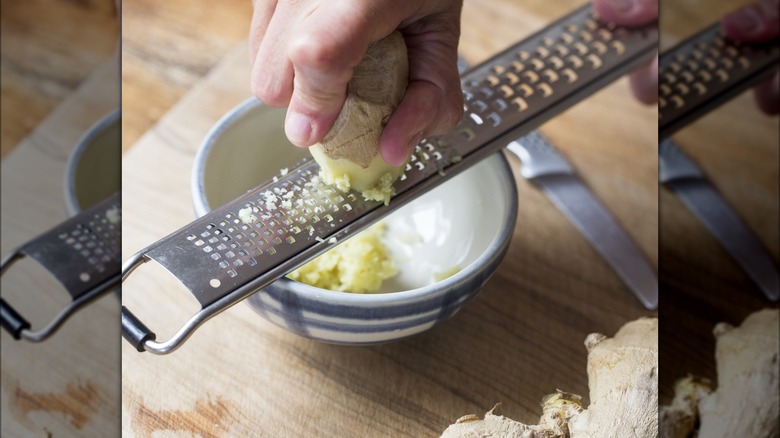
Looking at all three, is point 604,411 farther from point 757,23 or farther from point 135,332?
point 757,23

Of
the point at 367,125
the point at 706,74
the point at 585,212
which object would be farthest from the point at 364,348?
the point at 706,74

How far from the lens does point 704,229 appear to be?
73cm

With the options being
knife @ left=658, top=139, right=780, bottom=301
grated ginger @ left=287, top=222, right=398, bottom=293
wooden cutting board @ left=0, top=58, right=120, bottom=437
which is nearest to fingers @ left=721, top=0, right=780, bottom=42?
knife @ left=658, top=139, right=780, bottom=301

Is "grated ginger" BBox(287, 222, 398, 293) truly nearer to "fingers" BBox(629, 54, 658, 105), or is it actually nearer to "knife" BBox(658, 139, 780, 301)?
"knife" BBox(658, 139, 780, 301)

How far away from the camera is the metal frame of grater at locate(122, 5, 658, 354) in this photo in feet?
1.58

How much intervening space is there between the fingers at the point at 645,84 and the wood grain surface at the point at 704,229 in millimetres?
34

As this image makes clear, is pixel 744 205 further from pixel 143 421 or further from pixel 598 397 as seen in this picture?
pixel 143 421

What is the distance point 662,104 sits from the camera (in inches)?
27.9

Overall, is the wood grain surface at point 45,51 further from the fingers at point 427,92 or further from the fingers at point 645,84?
the fingers at point 645,84

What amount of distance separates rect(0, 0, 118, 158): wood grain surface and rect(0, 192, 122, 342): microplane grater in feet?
0.70

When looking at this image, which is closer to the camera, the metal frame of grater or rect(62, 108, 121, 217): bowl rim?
the metal frame of grater

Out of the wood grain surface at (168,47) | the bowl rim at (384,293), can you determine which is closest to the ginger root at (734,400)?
the bowl rim at (384,293)

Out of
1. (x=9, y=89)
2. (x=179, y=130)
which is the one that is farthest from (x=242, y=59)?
(x=9, y=89)

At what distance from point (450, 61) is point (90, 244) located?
0.91 feet
